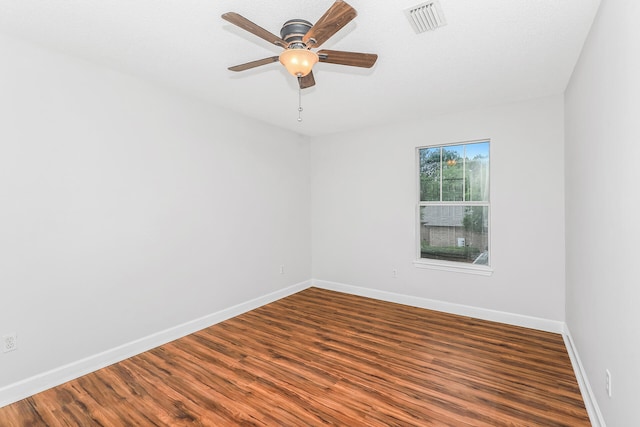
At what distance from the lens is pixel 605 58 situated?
1792mm

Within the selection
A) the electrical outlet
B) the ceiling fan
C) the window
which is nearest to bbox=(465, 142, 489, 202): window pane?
the window

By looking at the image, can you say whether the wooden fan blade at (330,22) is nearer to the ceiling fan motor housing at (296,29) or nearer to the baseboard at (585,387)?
the ceiling fan motor housing at (296,29)

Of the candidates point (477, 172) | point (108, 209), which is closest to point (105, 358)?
point (108, 209)

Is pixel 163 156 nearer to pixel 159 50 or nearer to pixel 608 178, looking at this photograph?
pixel 159 50

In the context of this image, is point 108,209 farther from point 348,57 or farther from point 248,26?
point 348,57

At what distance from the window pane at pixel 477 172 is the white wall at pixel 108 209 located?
9.20 feet

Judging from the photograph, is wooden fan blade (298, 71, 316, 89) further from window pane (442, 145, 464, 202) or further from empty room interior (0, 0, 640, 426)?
window pane (442, 145, 464, 202)

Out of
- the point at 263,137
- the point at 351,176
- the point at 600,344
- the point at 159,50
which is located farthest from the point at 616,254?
the point at 263,137

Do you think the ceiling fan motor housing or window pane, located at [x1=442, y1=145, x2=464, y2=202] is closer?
the ceiling fan motor housing

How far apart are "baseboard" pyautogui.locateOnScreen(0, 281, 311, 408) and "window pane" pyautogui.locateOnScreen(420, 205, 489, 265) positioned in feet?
8.52

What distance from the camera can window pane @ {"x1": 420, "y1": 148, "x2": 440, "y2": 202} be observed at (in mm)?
4273

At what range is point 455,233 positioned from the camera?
13.8 feet

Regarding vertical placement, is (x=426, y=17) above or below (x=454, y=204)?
above

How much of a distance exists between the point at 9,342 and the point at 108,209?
117 centimetres
